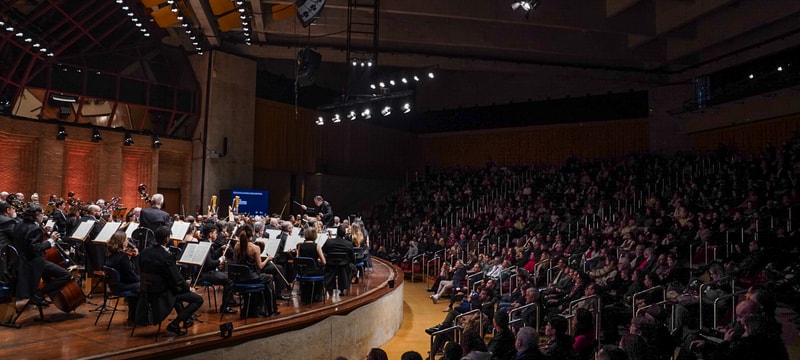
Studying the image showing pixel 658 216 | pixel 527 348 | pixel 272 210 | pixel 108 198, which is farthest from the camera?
pixel 272 210

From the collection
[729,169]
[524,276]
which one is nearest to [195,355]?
[524,276]

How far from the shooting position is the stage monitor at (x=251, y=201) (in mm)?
17250

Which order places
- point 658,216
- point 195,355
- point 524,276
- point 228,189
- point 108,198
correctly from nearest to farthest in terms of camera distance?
point 195,355
point 524,276
point 658,216
point 108,198
point 228,189

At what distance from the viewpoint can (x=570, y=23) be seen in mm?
15273

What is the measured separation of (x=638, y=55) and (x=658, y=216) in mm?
7030

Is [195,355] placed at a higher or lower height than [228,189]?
lower

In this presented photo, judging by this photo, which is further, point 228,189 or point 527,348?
point 228,189

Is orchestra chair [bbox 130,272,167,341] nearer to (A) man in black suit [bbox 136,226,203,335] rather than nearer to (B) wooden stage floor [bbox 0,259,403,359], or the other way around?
(A) man in black suit [bbox 136,226,203,335]

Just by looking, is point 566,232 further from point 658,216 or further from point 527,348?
point 527,348

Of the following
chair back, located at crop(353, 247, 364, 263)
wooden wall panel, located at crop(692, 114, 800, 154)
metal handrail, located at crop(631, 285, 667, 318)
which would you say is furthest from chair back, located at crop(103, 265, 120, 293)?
wooden wall panel, located at crop(692, 114, 800, 154)

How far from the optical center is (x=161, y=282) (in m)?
6.01

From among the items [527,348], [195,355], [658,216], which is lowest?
[195,355]

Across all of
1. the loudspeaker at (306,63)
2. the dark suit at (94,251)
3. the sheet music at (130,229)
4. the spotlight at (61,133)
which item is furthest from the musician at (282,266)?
the spotlight at (61,133)

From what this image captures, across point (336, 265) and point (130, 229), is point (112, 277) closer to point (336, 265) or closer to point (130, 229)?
point (130, 229)
